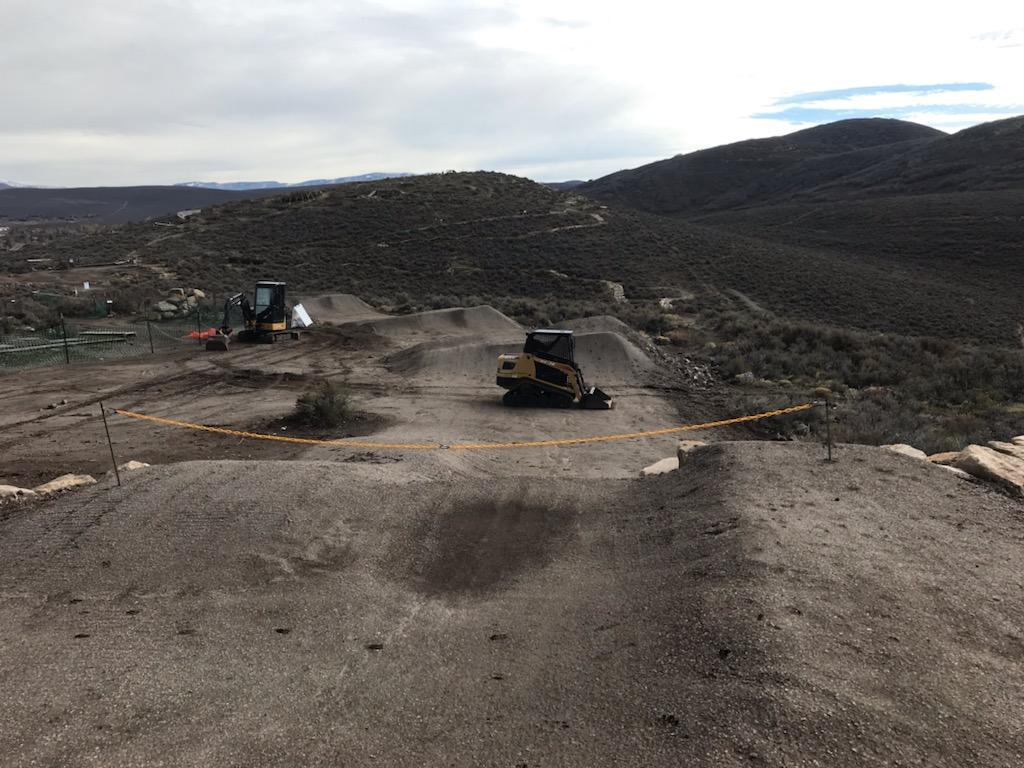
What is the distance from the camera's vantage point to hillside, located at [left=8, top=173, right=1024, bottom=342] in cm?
4347

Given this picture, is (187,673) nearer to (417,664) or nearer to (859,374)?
(417,664)

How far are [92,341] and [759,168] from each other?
13735 centimetres

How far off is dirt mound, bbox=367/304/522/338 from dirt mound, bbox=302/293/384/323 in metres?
3.80

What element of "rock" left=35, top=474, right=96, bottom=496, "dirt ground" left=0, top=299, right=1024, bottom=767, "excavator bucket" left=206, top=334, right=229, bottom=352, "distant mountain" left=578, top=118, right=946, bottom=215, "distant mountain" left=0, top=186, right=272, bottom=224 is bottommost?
"excavator bucket" left=206, top=334, right=229, bottom=352

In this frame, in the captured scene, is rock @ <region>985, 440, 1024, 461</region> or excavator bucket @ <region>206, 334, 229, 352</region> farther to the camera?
excavator bucket @ <region>206, 334, 229, 352</region>

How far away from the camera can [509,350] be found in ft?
80.2

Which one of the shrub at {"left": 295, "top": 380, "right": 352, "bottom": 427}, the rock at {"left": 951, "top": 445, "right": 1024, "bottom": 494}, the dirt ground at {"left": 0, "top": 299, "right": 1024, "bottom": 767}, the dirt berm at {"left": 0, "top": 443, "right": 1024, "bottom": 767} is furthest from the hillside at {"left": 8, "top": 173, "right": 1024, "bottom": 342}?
the dirt berm at {"left": 0, "top": 443, "right": 1024, "bottom": 767}

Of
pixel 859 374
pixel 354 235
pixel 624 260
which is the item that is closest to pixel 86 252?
pixel 354 235

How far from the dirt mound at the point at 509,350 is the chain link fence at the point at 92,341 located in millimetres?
10166

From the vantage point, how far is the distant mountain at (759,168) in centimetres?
12125

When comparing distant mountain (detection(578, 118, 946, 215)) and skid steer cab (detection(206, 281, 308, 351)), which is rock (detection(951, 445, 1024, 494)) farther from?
distant mountain (detection(578, 118, 946, 215))

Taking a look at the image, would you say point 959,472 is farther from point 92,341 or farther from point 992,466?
point 92,341

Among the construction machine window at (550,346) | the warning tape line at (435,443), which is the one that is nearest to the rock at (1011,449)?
the warning tape line at (435,443)

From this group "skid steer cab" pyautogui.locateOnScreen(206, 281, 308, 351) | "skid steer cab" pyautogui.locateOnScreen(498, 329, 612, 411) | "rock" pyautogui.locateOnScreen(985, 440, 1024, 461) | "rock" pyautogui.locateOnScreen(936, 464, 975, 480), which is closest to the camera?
"rock" pyautogui.locateOnScreen(936, 464, 975, 480)
